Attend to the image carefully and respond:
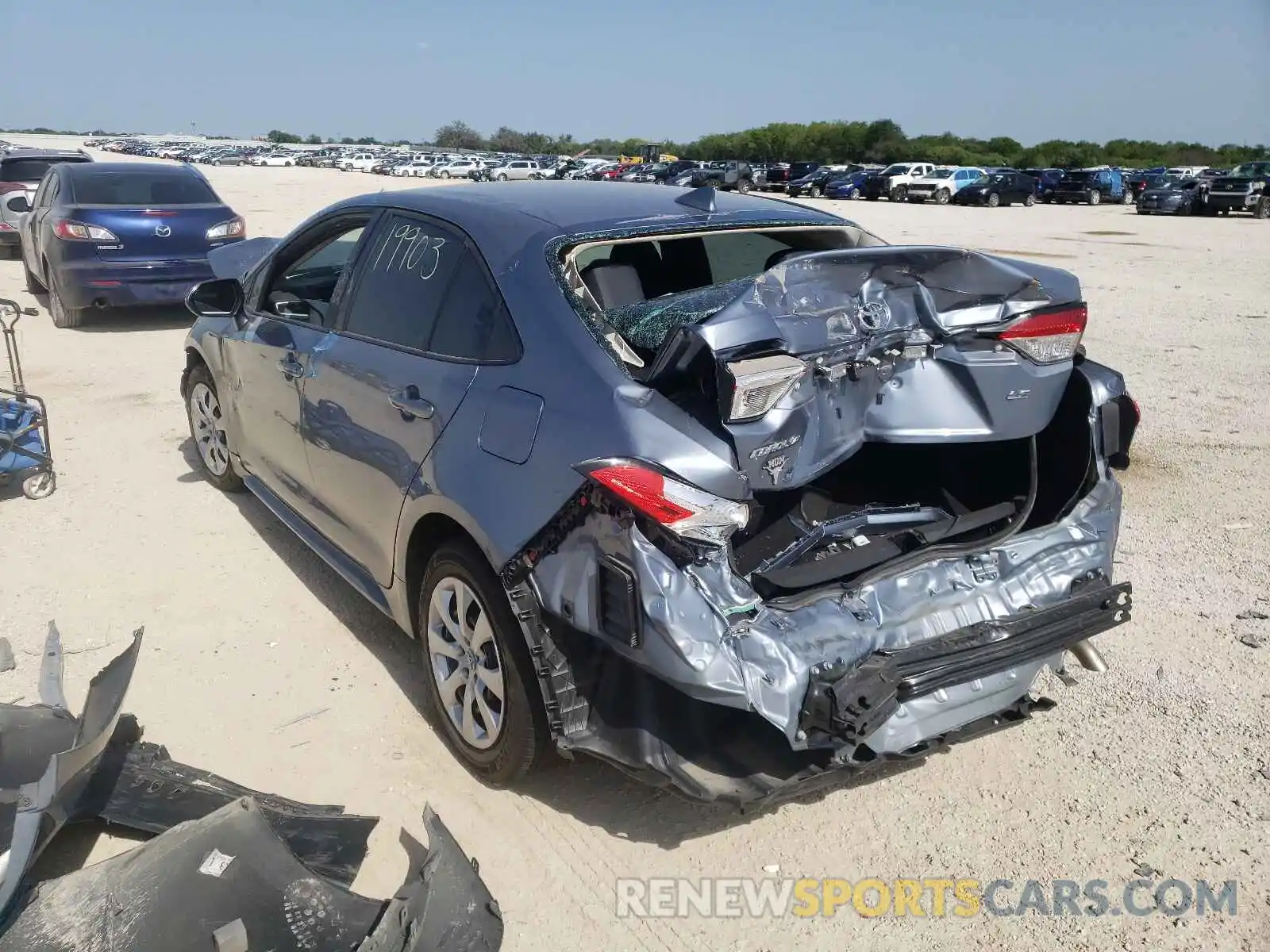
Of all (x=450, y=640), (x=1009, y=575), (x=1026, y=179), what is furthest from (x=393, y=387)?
(x=1026, y=179)

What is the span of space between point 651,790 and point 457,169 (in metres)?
62.0

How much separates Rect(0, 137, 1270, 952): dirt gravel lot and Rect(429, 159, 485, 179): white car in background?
177ft

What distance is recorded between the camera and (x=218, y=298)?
4.80 m

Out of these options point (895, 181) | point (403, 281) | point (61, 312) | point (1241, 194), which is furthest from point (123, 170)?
point (895, 181)

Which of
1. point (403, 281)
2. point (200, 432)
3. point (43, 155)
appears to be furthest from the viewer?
point (43, 155)

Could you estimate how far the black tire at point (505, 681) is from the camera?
115 inches

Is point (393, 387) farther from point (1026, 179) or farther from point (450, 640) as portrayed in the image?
point (1026, 179)

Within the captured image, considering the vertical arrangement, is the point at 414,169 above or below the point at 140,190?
below

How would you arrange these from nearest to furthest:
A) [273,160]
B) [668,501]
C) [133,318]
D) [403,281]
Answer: [668,501]
[403,281]
[133,318]
[273,160]

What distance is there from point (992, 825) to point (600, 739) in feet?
4.22

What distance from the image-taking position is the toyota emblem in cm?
289

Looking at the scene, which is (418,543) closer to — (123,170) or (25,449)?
(25,449)

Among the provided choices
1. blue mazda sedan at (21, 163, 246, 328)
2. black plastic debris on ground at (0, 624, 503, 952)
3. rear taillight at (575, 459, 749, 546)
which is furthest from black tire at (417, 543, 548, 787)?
blue mazda sedan at (21, 163, 246, 328)

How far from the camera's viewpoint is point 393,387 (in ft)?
11.4
